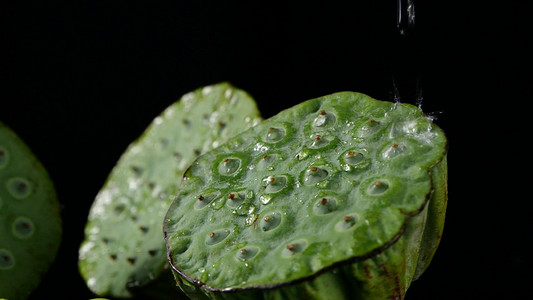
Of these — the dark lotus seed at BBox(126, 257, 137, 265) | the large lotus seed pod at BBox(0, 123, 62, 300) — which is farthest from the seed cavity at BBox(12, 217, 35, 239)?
the dark lotus seed at BBox(126, 257, 137, 265)

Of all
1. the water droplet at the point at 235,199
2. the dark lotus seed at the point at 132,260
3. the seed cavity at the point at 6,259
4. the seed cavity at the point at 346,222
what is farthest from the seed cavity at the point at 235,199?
the seed cavity at the point at 6,259

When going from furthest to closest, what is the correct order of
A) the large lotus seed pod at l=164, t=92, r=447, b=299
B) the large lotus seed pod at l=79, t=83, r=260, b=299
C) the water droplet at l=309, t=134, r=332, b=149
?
the large lotus seed pod at l=79, t=83, r=260, b=299
the water droplet at l=309, t=134, r=332, b=149
the large lotus seed pod at l=164, t=92, r=447, b=299

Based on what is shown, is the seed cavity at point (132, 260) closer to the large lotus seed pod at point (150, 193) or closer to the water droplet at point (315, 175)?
the large lotus seed pod at point (150, 193)

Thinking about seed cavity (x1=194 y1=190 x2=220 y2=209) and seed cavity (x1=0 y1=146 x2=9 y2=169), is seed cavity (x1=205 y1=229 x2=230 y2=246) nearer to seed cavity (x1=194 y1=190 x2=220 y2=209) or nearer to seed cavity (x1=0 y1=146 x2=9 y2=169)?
seed cavity (x1=194 y1=190 x2=220 y2=209)

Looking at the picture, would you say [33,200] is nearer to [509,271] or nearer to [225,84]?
[225,84]

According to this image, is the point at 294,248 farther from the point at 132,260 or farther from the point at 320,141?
the point at 132,260

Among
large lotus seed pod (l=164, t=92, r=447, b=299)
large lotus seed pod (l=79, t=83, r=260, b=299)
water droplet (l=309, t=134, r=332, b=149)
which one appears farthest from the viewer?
large lotus seed pod (l=79, t=83, r=260, b=299)

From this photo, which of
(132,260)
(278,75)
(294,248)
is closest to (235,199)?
(294,248)
